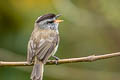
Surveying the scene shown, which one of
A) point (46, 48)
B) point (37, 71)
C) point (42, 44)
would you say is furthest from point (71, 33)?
point (37, 71)

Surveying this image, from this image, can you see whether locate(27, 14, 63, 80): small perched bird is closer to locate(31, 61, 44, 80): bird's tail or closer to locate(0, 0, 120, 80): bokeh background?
locate(31, 61, 44, 80): bird's tail

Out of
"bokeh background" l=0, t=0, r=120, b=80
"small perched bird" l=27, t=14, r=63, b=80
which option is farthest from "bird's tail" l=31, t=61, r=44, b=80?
"bokeh background" l=0, t=0, r=120, b=80

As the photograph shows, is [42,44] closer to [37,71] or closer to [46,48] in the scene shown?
[46,48]

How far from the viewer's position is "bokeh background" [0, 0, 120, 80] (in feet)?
37.2

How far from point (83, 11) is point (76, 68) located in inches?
52.2

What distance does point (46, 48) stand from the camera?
30.2 ft

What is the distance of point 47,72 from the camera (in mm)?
11438

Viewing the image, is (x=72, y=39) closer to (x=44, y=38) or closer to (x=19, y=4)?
(x=19, y=4)

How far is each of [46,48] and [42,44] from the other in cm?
16

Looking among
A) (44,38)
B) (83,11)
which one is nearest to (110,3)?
(83,11)

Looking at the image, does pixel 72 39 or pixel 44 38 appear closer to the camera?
pixel 44 38

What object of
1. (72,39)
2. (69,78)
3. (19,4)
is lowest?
(69,78)

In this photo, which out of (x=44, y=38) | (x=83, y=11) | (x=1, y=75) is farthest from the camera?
(x=83, y=11)

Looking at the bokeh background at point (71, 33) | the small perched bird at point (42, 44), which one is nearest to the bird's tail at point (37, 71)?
the small perched bird at point (42, 44)
